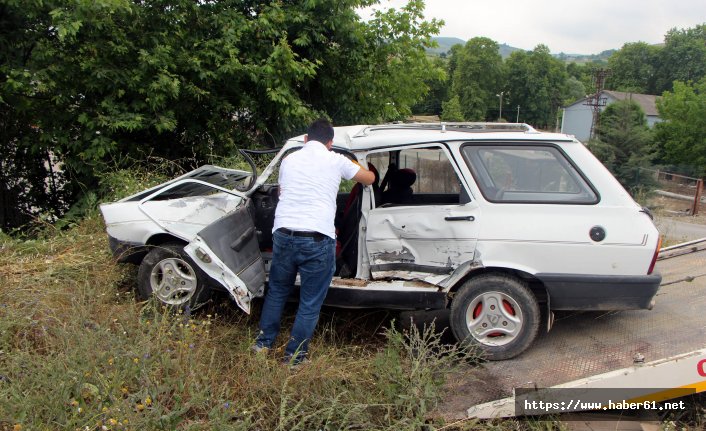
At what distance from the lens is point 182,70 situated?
753cm

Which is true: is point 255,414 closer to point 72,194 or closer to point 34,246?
point 34,246

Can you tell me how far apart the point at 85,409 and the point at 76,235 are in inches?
148

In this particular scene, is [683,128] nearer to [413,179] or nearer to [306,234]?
[413,179]

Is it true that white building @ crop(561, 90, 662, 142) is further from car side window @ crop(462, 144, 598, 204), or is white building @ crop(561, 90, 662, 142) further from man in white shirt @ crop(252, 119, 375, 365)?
man in white shirt @ crop(252, 119, 375, 365)

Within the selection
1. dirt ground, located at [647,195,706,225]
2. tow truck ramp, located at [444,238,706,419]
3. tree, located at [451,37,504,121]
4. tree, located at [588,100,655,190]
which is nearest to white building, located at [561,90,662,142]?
tree, located at [451,37,504,121]

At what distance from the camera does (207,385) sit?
3.02 metres

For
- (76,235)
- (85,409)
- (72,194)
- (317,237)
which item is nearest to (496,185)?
(317,237)

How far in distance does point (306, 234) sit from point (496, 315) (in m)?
1.49

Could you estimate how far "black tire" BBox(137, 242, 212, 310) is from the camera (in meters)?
4.13

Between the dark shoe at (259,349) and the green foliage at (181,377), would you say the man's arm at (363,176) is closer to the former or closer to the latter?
the green foliage at (181,377)

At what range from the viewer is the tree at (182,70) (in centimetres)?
703

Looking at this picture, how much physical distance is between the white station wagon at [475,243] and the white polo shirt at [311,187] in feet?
1.07

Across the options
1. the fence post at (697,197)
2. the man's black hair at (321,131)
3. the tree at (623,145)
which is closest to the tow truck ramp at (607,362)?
the man's black hair at (321,131)

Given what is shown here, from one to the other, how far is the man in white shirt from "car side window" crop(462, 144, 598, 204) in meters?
0.85
